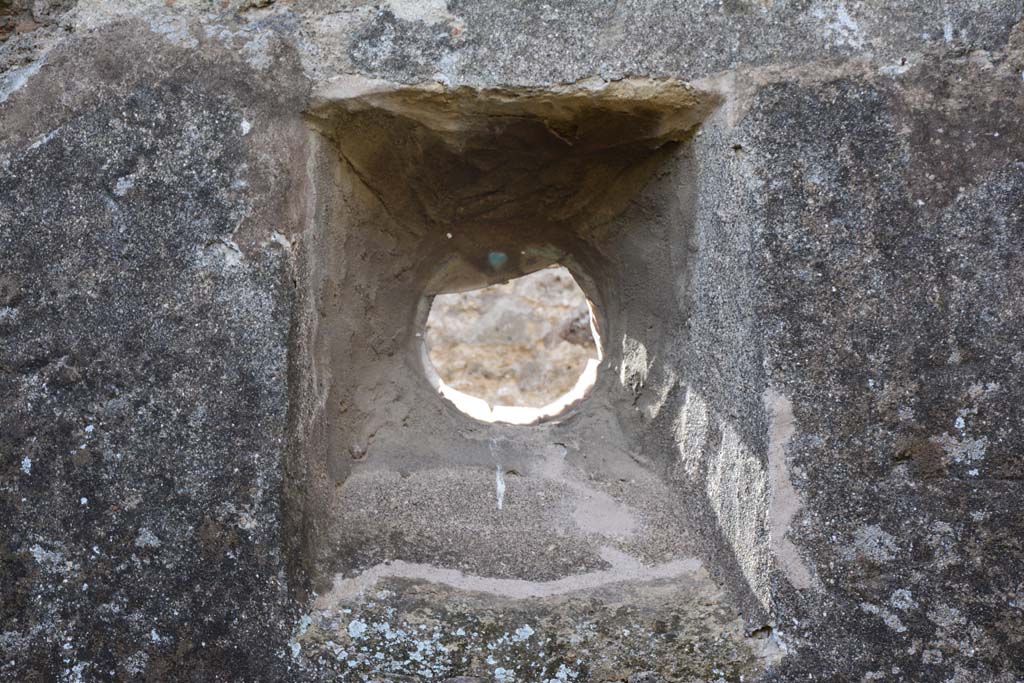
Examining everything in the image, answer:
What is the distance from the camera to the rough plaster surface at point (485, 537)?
1.23m

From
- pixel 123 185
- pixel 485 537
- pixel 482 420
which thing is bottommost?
pixel 485 537

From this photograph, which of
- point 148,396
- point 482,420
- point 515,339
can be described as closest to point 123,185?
point 148,396

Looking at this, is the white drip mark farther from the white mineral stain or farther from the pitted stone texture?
the white mineral stain

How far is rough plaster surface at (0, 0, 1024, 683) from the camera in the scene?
48.3 inches

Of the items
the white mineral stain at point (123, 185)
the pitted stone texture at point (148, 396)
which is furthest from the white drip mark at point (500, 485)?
the white mineral stain at point (123, 185)

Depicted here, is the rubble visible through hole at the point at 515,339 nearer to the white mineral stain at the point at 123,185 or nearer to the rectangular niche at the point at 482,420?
the rectangular niche at the point at 482,420

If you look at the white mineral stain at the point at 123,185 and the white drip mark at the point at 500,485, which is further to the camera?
the white drip mark at the point at 500,485

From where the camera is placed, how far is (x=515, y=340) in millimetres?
4004

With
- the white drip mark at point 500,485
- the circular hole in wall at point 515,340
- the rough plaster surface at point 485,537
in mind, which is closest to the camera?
Result: the rough plaster surface at point 485,537

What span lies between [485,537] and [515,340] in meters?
2.67

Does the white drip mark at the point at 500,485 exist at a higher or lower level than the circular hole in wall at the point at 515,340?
lower

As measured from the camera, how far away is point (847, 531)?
1.22 m

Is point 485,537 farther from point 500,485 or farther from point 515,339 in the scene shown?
point 515,339

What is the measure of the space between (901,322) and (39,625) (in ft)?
4.08
